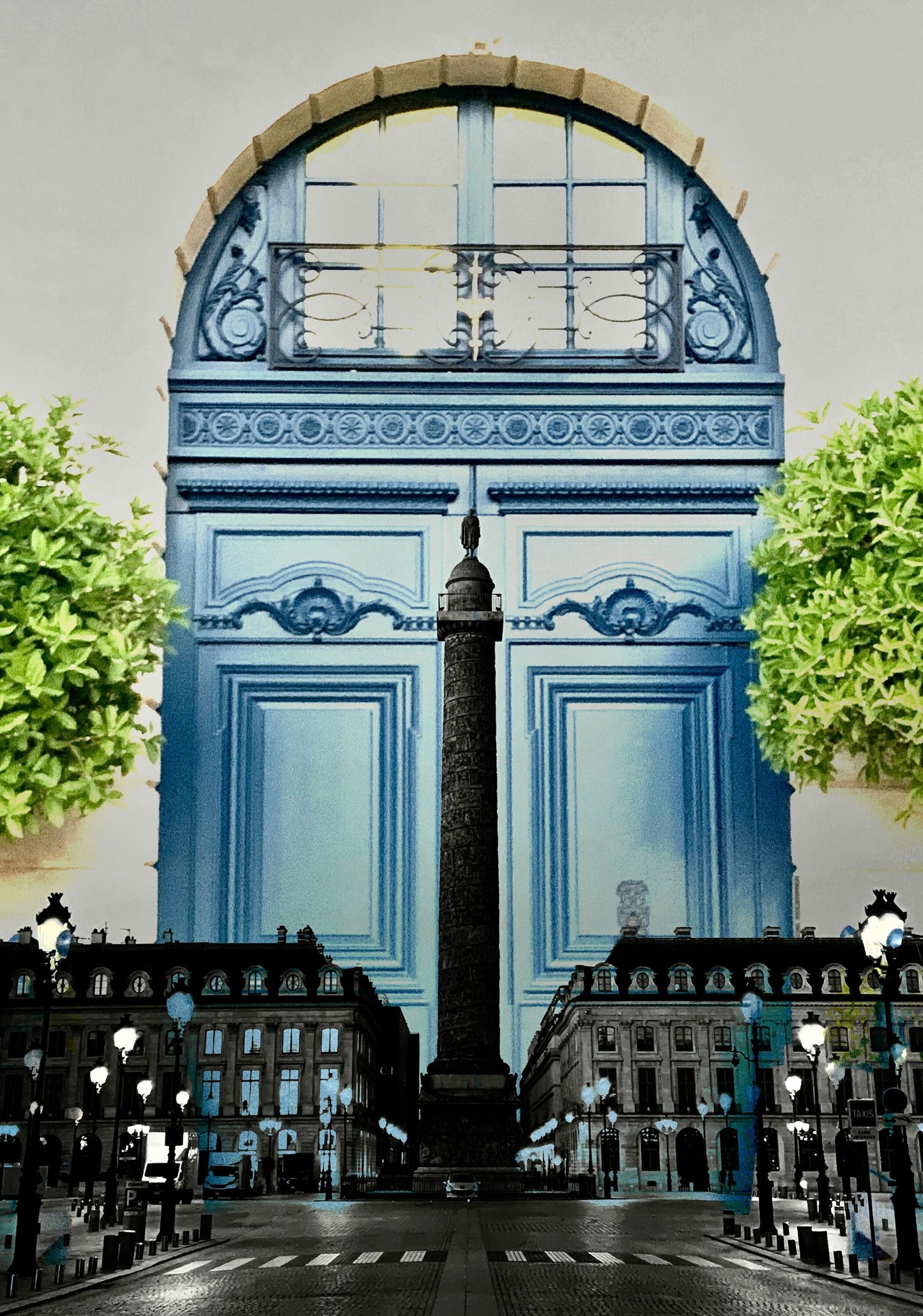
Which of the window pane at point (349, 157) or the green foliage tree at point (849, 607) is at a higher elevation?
the window pane at point (349, 157)

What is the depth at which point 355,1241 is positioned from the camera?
16547mm

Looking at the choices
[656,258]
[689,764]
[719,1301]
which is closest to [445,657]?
[689,764]

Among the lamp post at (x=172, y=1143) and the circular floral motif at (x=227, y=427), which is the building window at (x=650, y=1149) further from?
the lamp post at (x=172, y=1143)

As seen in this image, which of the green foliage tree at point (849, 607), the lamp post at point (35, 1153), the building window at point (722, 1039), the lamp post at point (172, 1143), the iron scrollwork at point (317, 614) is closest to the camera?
the lamp post at point (35, 1153)

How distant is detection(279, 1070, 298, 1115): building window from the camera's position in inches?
1715

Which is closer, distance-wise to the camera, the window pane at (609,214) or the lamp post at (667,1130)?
the window pane at (609,214)

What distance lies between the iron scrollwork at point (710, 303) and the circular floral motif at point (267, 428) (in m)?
4.97

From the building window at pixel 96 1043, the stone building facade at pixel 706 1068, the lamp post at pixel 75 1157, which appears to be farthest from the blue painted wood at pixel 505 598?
the building window at pixel 96 1043

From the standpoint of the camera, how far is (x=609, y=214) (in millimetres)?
21625

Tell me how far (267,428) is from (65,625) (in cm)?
458

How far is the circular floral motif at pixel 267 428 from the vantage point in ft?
70.0

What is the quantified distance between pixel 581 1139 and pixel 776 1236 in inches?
1189

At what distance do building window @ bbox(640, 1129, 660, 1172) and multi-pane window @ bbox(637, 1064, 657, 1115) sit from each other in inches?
22.9

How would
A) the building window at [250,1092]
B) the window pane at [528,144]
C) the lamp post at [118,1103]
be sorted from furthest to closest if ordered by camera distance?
the building window at [250,1092], the window pane at [528,144], the lamp post at [118,1103]
